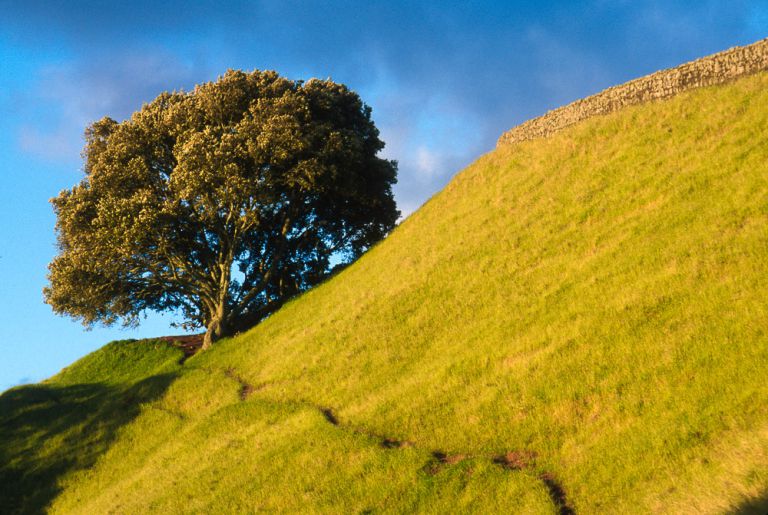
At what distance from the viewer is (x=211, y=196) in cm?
3903

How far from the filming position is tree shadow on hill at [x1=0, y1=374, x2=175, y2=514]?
26000 mm

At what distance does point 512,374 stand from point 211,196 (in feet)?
88.8

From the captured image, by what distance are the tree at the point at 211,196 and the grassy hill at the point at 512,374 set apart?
24.4 feet

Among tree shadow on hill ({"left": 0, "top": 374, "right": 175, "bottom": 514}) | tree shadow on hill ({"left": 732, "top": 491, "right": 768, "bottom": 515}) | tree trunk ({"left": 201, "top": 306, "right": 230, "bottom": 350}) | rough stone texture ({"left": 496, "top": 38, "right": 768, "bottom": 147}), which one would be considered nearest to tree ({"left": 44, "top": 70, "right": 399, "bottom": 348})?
tree trunk ({"left": 201, "top": 306, "right": 230, "bottom": 350})

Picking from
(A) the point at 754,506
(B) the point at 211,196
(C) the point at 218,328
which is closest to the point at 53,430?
(C) the point at 218,328

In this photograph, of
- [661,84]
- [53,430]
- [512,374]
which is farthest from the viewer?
[661,84]

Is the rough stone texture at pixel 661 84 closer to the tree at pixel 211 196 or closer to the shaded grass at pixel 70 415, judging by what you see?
the tree at pixel 211 196

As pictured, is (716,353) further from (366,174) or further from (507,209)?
(366,174)

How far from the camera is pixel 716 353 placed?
14117 millimetres

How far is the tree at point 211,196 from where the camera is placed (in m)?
38.5

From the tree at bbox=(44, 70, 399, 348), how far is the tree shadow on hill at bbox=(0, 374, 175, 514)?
6.77 m

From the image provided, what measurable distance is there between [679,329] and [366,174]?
33.3 meters

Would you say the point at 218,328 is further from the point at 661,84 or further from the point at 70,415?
the point at 661,84

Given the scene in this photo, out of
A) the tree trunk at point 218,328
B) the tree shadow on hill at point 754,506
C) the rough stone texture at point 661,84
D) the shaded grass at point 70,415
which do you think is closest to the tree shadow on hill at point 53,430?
the shaded grass at point 70,415
